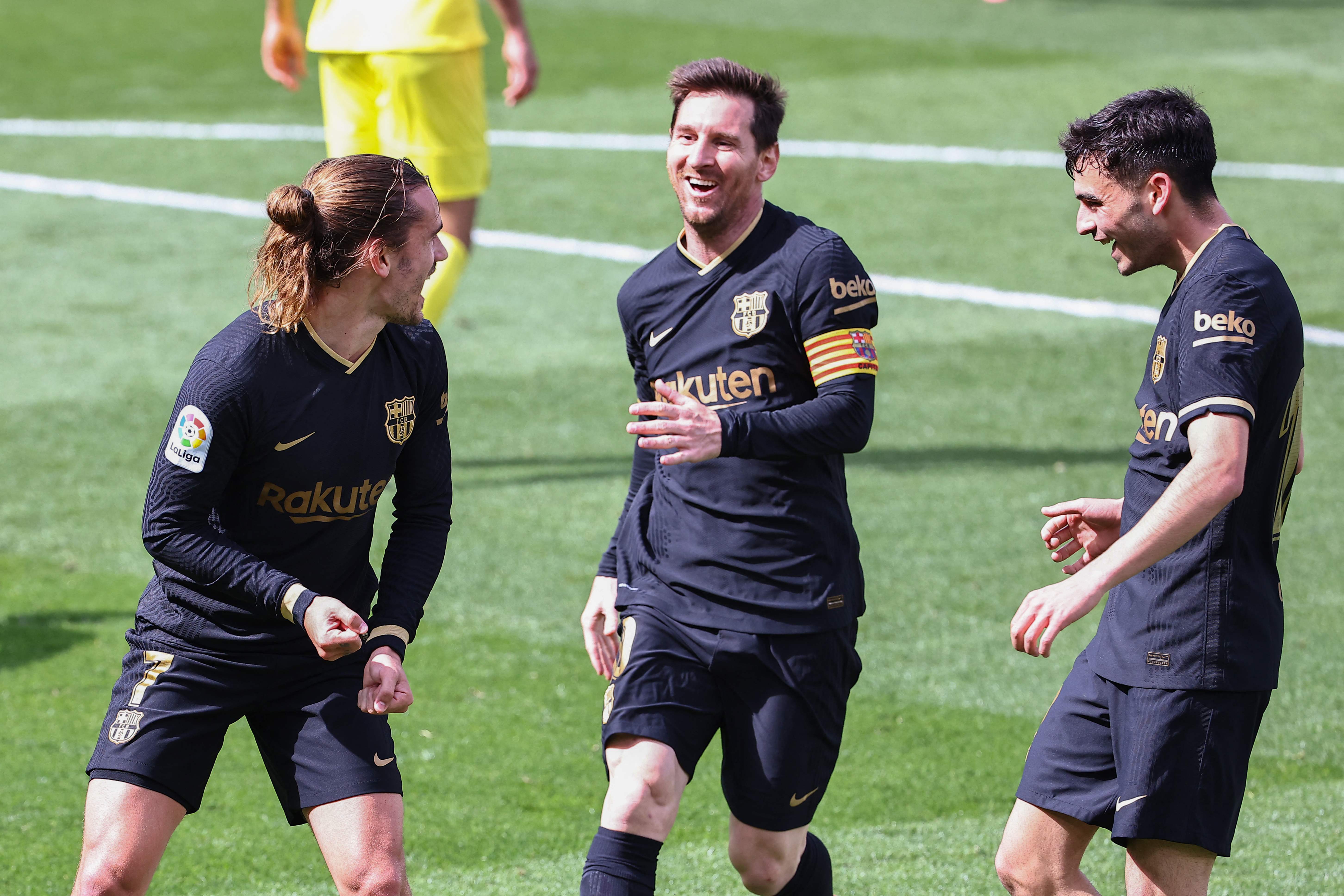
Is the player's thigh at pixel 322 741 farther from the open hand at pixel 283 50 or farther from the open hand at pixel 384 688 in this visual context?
the open hand at pixel 283 50

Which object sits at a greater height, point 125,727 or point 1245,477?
point 1245,477

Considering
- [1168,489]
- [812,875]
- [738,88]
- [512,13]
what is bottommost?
[812,875]

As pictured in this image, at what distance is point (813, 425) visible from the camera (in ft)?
14.4

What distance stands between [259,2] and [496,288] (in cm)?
1760

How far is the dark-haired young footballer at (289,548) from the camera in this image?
13.3ft

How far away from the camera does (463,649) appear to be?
756cm

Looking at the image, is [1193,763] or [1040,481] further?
[1040,481]

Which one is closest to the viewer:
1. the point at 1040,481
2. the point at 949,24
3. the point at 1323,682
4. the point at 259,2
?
the point at 1323,682

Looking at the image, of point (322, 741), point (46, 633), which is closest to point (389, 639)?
point (322, 741)

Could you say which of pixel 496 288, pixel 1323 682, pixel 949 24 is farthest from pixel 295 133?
pixel 1323 682

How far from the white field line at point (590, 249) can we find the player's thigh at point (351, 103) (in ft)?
11.8

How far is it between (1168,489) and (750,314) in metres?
1.19

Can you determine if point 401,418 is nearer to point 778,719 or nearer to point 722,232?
point 722,232

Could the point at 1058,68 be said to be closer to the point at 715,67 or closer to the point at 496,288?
the point at 496,288
